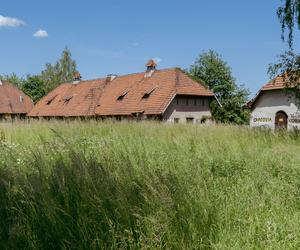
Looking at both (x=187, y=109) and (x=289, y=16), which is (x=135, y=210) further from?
(x=187, y=109)

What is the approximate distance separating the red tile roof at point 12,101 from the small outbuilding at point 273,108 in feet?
114

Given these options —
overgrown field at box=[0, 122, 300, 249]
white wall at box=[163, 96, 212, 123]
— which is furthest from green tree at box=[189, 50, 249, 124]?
overgrown field at box=[0, 122, 300, 249]

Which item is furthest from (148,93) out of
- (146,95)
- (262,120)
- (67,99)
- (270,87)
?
(67,99)

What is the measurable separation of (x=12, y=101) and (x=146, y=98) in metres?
26.7

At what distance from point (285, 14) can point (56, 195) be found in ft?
40.1

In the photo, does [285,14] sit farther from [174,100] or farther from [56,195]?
[174,100]

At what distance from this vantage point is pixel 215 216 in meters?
3.26

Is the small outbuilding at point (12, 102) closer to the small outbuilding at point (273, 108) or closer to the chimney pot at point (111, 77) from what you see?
the chimney pot at point (111, 77)

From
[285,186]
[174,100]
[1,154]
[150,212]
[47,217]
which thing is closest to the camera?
[150,212]

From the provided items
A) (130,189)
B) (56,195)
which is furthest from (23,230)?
(130,189)

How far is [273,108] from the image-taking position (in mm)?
28828

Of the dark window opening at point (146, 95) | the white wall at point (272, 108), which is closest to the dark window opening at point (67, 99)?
the dark window opening at point (146, 95)

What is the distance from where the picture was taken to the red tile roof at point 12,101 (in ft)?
169

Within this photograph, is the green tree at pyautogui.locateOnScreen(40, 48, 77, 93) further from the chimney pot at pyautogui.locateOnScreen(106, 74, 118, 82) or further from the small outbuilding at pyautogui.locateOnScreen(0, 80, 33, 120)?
the chimney pot at pyautogui.locateOnScreen(106, 74, 118, 82)
